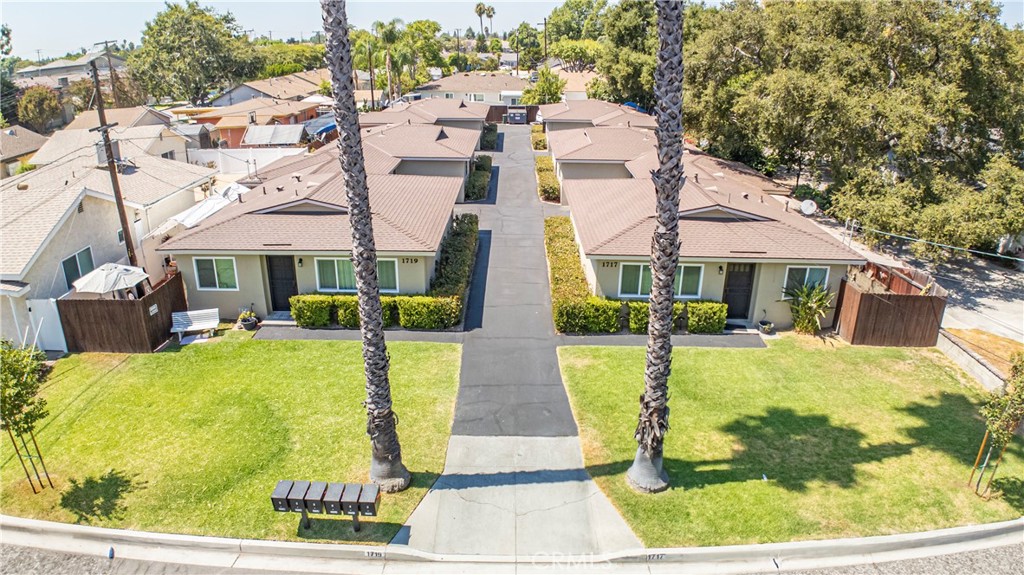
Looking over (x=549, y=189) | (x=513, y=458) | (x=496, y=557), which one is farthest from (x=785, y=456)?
(x=549, y=189)

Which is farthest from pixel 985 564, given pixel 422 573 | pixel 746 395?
pixel 422 573

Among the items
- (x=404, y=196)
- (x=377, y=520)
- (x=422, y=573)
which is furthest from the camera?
(x=404, y=196)

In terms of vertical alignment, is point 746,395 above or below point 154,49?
below

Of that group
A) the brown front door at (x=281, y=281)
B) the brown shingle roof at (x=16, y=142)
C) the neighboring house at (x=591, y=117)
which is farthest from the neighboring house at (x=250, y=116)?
the brown front door at (x=281, y=281)

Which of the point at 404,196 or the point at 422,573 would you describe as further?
the point at 404,196

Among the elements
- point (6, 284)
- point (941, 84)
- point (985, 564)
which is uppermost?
point (941, 84)

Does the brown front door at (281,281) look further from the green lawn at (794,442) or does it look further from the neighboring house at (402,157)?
the green lawn at (794,442)

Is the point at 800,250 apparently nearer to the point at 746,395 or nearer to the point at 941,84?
the point at 746,395
